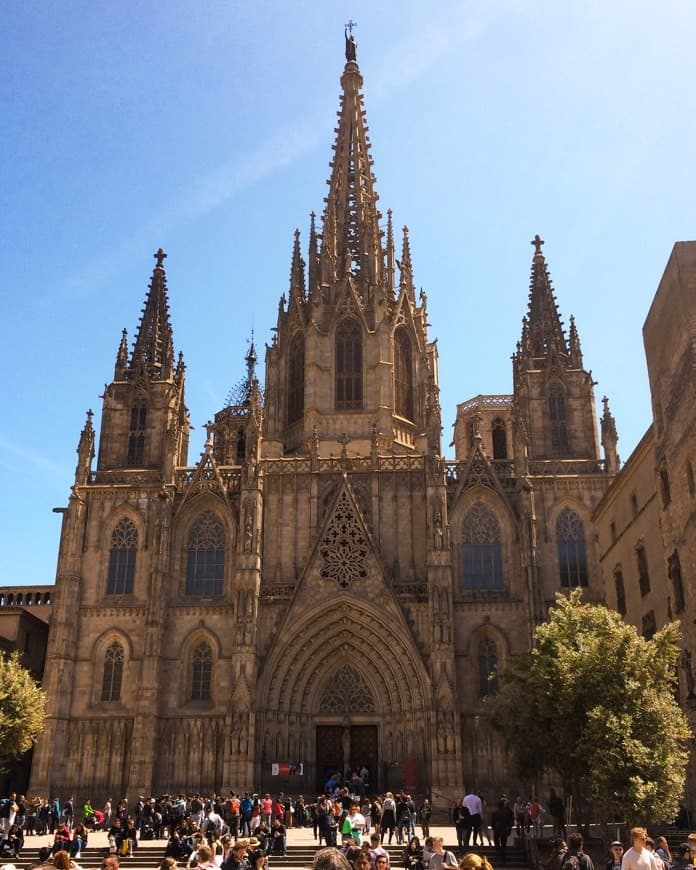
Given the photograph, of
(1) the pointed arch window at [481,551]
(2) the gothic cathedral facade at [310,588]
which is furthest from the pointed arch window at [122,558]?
(1) the pointed arch window at [481,551]

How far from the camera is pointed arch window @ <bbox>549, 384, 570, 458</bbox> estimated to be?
46.3 meters

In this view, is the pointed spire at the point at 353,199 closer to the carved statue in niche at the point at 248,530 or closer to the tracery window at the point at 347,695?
the carved statue in niche at the point at 248,530

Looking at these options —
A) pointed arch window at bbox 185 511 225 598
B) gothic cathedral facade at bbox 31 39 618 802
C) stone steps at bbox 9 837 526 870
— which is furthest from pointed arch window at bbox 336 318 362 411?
stone steps at bbox 9 837 526 870

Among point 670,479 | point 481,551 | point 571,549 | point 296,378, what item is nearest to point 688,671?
point 670,479

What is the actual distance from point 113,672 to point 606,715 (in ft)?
85.7

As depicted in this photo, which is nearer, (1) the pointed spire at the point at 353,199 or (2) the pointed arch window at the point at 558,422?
(2) the pointed arch window at the point at 558,422

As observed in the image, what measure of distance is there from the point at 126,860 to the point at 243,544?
713 inches

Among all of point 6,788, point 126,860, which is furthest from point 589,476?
point 6,788

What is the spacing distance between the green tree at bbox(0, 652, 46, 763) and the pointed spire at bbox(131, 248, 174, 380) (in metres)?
19.5

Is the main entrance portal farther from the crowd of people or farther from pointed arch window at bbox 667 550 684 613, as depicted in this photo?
pointed arch window at bbox 667 550 684 613

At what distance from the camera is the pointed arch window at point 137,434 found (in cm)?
4762

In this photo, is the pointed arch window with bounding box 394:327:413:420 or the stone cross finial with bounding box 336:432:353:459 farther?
the pointed arch window with bounding box 394:327:413:420

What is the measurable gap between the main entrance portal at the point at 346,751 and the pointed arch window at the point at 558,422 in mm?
16129

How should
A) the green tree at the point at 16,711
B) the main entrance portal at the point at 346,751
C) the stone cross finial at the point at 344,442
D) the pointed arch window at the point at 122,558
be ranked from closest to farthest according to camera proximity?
the green tree at the point at 16,711
the main entrance portal at the point at 346,751
the pointed arch window at the point at 122,558
the stone cross finial at the point at 344,442
